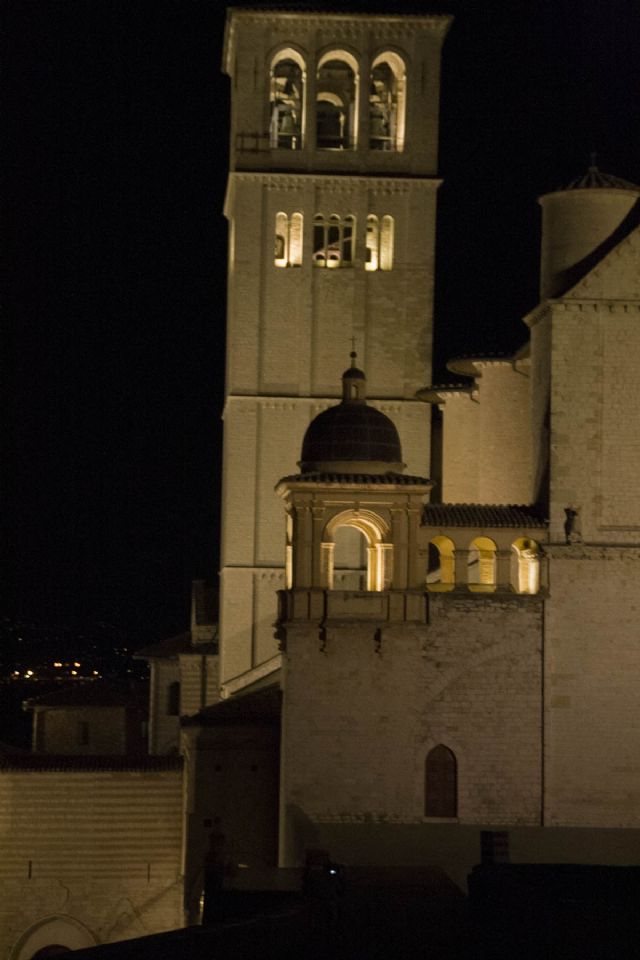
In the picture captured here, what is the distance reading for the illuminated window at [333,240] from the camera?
2013 inches

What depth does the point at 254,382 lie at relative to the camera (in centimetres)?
5112

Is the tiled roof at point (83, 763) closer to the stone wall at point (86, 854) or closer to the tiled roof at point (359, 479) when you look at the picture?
the stone wall at point (86, 854)

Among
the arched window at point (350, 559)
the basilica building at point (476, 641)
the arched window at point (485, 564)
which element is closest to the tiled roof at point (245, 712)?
the basilica building at point (476, 641)

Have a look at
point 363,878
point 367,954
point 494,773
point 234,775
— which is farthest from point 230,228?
point 367,954

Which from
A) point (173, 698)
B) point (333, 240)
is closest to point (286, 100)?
point (333, 240)

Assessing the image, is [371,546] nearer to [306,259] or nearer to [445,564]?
[445,564]

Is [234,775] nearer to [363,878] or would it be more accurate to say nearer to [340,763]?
[340,763]

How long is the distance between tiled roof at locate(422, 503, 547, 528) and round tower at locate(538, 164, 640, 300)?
12.4ft

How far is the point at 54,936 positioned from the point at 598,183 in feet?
61.2

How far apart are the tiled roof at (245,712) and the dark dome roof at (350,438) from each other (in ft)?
16.4

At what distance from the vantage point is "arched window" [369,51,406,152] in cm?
5178

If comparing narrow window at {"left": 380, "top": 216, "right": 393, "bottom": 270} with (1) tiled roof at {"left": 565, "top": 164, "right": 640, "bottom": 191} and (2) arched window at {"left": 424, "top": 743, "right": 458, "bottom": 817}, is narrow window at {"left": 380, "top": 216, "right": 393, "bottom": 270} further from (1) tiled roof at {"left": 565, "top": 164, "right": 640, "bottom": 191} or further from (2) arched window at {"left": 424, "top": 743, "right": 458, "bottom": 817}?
(2) arched window at {"left": 424, "top": 743, "right": 458, "bottom": 817}

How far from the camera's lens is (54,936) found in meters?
45.3

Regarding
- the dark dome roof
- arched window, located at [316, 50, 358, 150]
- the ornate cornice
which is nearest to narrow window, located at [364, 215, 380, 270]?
the ornate cornice
